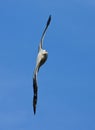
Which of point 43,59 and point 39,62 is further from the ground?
point 43,59

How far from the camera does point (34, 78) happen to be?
15336 mm

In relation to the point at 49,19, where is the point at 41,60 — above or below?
below

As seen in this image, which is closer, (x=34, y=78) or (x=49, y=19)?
(x=34, y=78)

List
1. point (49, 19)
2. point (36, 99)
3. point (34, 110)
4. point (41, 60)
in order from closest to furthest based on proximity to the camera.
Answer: point (34, 110) < point (36, 99) < point (41, 60) < point (49, 19)

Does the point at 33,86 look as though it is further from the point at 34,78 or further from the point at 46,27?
the point at 46,27

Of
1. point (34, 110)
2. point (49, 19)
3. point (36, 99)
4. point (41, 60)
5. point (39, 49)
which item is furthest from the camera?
point (49, 19)

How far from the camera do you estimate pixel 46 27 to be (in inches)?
721

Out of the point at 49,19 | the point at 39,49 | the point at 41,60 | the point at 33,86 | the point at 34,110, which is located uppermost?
the point at 49,19

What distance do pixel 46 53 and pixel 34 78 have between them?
1.64 metres

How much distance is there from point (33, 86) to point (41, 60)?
4.91 ft

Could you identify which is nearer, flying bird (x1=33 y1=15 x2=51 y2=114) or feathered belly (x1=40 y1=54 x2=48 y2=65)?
flying bird (x1=33 y1=15 x2=51 y2=114)

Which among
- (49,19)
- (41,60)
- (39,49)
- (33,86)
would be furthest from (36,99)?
(49,19)

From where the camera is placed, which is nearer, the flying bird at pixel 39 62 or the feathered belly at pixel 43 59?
the flying bird at pixel 39 62

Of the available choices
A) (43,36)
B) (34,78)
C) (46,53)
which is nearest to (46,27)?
(43,36)
